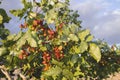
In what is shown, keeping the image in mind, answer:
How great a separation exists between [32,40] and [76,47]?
758mm

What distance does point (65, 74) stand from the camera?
482cm

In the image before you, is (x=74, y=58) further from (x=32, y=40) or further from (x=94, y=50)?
(x=32, y=40)

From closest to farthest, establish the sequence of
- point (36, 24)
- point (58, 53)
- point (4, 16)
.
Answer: point (58, 53) < point (4, 16) < point (36, 24)

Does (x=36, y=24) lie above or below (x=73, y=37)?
above

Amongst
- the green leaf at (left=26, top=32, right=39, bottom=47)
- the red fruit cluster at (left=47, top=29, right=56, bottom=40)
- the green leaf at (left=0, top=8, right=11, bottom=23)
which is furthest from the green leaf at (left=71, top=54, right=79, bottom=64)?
the green leaf at (left=0, top=8, right=11, bottom=23)

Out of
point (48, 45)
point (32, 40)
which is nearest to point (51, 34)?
point (48, 45)

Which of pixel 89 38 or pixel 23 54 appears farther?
pixel 23 54

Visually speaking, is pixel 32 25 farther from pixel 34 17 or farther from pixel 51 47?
pixel 51 47

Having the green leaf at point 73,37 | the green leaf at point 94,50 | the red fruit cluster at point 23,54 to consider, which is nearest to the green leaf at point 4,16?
the red fruit cluster at point 23,54

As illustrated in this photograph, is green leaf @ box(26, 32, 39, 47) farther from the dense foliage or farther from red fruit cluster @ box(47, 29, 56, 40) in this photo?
red fruit cluster @ box(47, 29, 56, 40)

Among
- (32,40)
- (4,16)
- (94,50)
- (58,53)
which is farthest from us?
(4,16)

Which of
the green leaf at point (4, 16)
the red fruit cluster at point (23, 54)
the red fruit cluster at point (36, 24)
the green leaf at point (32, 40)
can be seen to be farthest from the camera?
the red fruit cluster at point (36, 24)

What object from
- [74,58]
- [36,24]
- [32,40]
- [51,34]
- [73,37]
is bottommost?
[74,58]

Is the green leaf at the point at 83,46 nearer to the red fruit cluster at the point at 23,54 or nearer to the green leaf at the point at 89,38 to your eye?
the green leaf at the point at 89,38
